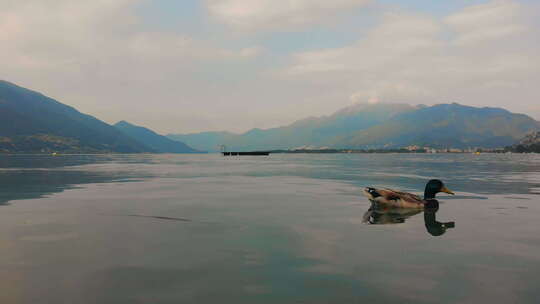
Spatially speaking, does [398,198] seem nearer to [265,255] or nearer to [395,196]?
[395,196]

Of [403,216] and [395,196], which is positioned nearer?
[403,216]

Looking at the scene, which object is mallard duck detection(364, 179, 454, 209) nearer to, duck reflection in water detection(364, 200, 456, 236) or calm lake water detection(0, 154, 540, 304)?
duck reflection in water detection(364, 200, 456, 236)

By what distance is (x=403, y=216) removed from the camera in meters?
21.3

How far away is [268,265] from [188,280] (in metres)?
2.63

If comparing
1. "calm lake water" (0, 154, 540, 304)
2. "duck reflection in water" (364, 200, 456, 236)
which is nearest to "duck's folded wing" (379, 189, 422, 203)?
"duck reflection in water" (364, 200, 456, 236)

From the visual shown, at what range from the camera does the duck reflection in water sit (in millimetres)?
17875

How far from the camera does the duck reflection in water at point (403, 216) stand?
58.6ft

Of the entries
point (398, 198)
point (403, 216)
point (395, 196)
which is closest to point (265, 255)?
point (403, 216)

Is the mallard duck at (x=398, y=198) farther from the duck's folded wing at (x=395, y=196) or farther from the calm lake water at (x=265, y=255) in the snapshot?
the calm lake water at (x=265, y=255)

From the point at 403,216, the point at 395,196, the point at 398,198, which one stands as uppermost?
the point at 395,196

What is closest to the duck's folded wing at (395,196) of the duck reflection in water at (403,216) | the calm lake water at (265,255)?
the duck reflection in water at (403,216)

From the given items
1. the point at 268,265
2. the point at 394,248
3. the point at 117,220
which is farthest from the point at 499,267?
the point at 117,220

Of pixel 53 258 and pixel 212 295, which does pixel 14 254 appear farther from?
pixel 212 295

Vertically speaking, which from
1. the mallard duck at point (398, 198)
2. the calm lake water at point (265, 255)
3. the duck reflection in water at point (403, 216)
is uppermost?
the mallard duck at point (398, 198)
